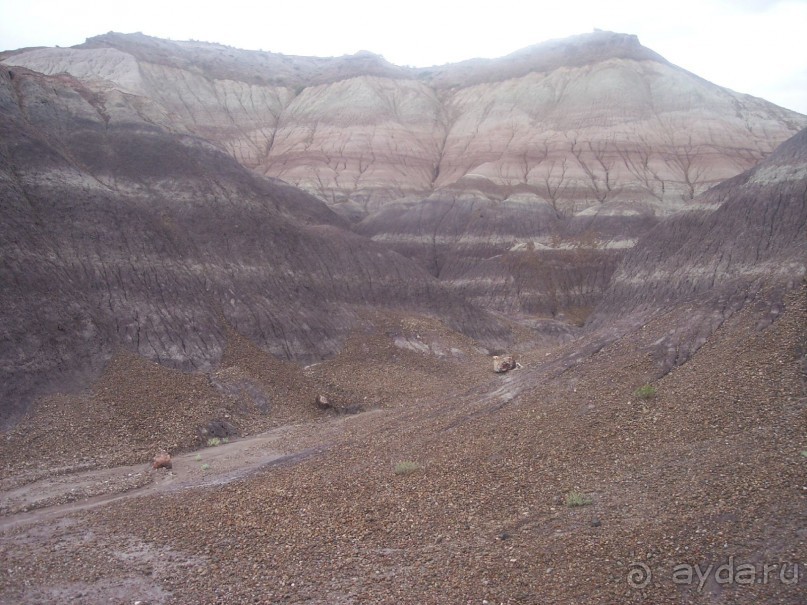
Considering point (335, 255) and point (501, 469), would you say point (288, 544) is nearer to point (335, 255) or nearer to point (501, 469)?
point (501, 469)

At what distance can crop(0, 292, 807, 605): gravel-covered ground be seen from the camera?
7.93m

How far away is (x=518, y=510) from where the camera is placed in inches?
406

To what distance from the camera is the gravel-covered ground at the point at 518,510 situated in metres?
7.93

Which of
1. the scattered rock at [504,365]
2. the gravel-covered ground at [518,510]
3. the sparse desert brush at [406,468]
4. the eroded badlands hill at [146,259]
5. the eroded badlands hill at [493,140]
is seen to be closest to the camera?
the gravel-covered ground at [518,510]

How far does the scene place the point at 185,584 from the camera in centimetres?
986

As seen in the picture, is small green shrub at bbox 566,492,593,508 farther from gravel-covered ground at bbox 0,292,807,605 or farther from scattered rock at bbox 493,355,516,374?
scattered rock at bbox 493,355,516,374

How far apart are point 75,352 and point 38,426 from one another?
13.7 ft
